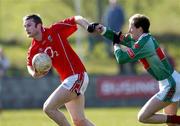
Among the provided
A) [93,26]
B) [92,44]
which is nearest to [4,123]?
[93,26]

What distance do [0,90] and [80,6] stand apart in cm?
813

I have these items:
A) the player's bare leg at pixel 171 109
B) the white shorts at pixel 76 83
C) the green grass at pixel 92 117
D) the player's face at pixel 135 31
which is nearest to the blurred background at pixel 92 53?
the green grass at pixel 92 117

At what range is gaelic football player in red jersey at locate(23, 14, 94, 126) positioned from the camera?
40.0 feet

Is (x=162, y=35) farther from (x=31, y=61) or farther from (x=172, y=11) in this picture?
(x=31, y=61)

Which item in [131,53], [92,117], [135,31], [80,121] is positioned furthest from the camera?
[92,117]

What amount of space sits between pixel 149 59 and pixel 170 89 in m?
0.58

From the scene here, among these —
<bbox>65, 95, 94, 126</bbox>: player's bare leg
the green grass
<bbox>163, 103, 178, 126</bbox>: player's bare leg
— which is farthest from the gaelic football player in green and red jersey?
the green grass

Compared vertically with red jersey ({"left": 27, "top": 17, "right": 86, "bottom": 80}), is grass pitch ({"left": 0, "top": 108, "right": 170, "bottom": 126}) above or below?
below

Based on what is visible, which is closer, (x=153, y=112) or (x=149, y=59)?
(x=149, y=59)

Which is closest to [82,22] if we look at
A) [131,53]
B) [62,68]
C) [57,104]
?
[62,68]

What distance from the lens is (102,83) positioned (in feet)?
80.7

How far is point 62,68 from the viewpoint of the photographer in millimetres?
12375

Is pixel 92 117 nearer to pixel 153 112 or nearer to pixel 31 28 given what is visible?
pixel 153 112

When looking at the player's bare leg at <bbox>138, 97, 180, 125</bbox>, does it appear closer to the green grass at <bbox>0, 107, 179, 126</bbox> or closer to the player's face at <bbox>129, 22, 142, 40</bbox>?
the player's face at <bbox>129, 22, 142, 40</bbox>
